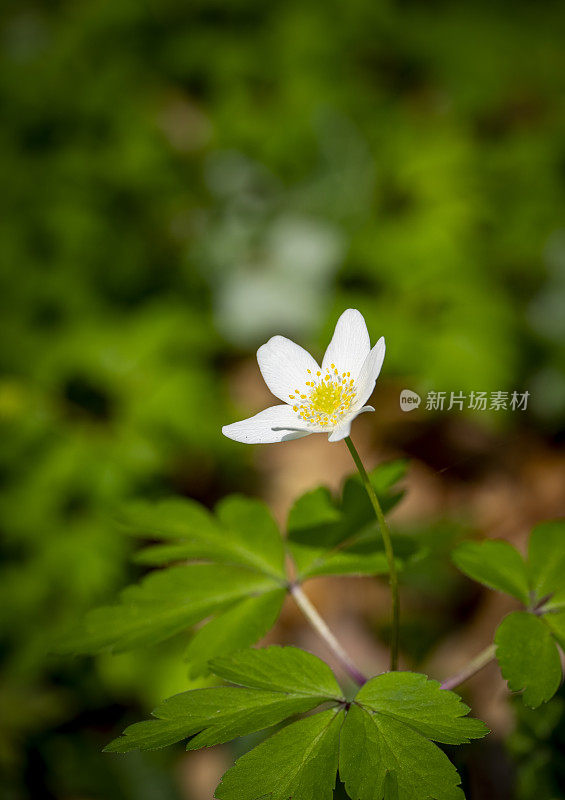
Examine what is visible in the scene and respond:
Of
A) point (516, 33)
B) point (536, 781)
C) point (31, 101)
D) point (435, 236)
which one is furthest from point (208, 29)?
point (536, 781)

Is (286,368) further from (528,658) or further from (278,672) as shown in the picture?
(528,658)

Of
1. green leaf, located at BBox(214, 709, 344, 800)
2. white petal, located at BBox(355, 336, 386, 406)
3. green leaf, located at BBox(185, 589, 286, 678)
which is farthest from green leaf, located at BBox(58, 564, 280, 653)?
white petal, located at BBox(355, 336, 386, 406)

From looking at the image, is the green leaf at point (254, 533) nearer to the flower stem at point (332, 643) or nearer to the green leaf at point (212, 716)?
the flower stem at point (332, 643)

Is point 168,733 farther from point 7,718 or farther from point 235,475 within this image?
point 235,475

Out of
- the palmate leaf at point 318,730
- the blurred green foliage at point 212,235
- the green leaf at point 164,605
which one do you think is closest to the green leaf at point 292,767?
the palmate leaf at point 318,730

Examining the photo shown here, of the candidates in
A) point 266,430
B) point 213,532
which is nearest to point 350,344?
point 266,430
